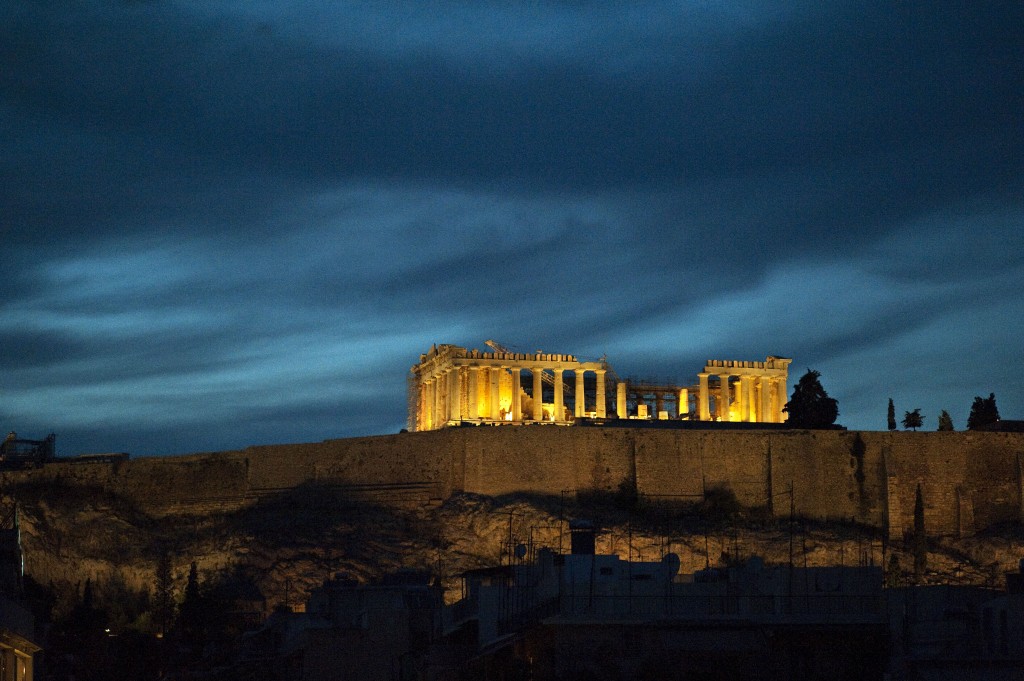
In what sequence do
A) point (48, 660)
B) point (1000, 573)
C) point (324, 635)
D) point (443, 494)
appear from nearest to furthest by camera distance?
1. point (324, 635)
2. point (48, 660)
3. point (1000, 573)
4. point (443, 494)

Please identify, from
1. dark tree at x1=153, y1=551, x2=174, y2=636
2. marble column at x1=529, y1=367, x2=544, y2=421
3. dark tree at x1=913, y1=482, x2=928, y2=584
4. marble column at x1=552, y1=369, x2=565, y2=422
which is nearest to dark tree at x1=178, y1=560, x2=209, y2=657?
dark tree at x1=153, y1=551, x2=174, y2=636

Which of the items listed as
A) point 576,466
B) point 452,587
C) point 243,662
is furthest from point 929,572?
point 243,662

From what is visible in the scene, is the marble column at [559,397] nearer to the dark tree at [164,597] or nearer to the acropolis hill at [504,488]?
the acropolis hill at [504,488]

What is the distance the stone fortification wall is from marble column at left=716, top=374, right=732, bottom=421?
1099cm

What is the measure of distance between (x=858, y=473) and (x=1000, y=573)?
8.96 meters

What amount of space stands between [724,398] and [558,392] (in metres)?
7.12

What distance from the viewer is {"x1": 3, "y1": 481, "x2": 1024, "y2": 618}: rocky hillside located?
59.1 meters

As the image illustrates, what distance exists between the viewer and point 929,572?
60500 millimetres

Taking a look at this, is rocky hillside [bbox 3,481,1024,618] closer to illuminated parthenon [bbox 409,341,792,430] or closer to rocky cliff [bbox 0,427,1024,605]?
rocky cliff [bbox 0,427,1024,605]

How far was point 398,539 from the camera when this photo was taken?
203ft

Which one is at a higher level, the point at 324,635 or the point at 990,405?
the point at 990,405

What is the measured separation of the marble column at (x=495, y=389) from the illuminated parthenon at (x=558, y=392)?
0.12 ft

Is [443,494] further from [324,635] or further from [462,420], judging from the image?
[324,635]

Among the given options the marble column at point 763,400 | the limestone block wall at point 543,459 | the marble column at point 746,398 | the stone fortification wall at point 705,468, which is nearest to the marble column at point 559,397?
the marble column at point 746,398
